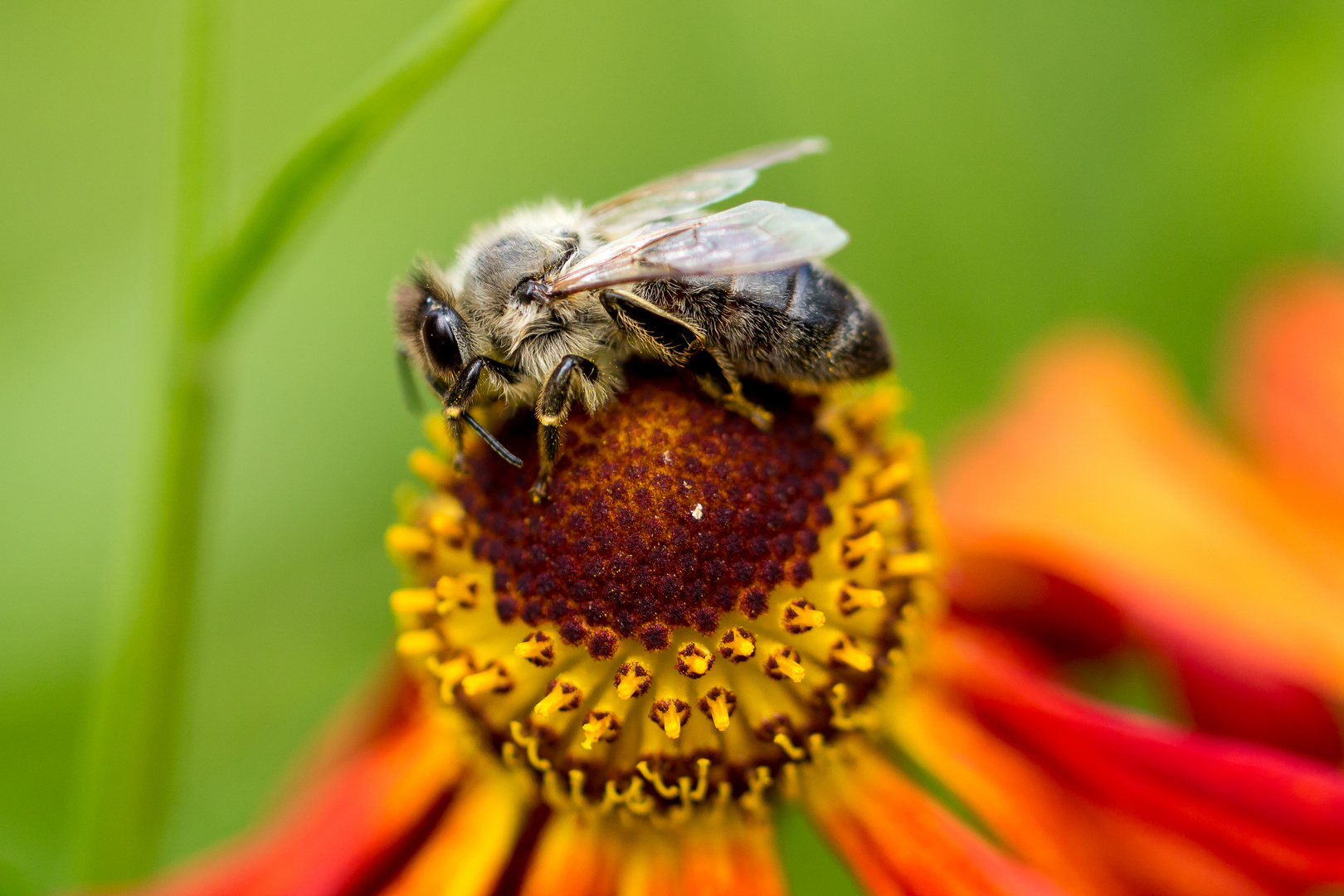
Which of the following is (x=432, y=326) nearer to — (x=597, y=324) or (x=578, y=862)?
(x=597, y=324)

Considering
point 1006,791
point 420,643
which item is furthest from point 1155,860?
point 420,643

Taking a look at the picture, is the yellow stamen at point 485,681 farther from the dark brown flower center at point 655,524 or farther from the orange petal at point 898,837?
the orange petal at point 898,837

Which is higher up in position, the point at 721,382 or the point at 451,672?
the point at 721,382

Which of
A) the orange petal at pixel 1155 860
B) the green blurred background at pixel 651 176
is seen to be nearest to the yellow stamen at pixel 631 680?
the orange petal at pixel 1155 860

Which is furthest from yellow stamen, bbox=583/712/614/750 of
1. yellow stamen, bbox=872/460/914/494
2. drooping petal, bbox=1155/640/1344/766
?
drooping petal, bbox=1155/640/1344/766

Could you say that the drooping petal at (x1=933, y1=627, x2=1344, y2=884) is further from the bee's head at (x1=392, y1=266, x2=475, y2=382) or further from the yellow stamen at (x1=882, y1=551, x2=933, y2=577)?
the bee's head at (x1=392, y1=266, x2=475, y2=382)

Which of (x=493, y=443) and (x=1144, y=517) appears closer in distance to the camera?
(x=493, y=443)
